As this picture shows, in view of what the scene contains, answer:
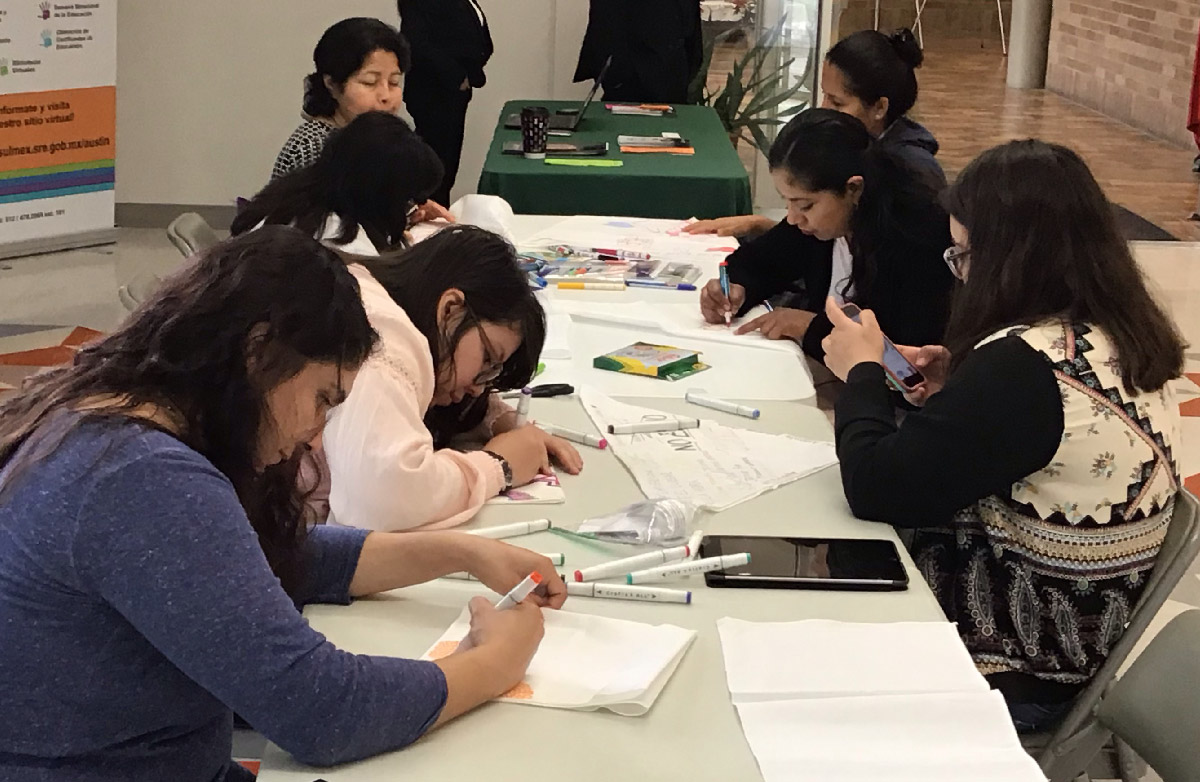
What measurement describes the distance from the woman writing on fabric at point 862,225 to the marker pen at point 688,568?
1152mm

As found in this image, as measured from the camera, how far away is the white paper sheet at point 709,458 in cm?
177

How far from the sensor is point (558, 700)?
1234mm

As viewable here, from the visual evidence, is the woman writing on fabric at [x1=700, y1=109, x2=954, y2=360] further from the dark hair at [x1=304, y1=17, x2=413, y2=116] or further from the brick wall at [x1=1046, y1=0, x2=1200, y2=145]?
the brick wall at [x1=1046, y1=0, x2=1200, y2=145]

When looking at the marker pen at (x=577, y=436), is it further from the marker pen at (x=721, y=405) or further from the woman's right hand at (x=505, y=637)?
the woman's right hand at (x=505, y=637)

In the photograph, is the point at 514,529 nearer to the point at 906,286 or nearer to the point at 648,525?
the point at 648,525

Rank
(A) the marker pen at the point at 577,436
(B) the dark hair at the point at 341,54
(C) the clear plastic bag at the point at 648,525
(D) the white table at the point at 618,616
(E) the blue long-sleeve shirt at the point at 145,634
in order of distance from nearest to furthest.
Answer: (E) the blue long-sleeve shirt at the point at 145,634 < (D) the white table at the point at 618,616 < (C) the clear plastic bag at the point at 648,525 < (A) the marker pen at the point at 577,436 < (B) the dark hair at the point at 341,54

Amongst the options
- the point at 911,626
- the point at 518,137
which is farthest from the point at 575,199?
the point at 911,626

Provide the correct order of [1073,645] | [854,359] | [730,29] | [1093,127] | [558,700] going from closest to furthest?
[558,700], [1073,645], [854,359], [730,29], [1093,127]

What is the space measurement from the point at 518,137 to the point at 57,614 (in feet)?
11.3

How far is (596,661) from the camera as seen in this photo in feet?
4.29

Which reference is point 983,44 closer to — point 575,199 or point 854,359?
point 575,199

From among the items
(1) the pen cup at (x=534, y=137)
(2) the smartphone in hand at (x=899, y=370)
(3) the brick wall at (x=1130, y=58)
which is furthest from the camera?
(3) the brick wall at (x=1130, y=58)

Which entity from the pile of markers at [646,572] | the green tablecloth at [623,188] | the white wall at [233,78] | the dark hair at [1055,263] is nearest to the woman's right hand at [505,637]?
the pile of markers at [646,572]

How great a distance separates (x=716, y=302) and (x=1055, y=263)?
1.02 metres
